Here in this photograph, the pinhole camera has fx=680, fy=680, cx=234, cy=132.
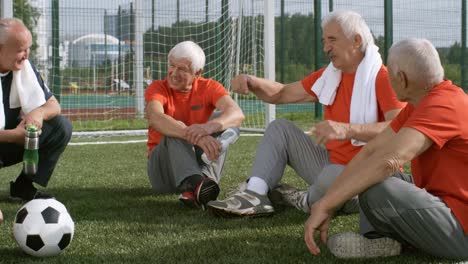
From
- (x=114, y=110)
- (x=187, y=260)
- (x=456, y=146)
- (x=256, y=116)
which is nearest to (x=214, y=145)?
(x=187, y=260)

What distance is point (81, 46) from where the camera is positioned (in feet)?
50.6

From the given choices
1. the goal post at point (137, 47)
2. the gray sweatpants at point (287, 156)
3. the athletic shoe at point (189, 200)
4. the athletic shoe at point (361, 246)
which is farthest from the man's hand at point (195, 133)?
the goal post at point (137, 47)

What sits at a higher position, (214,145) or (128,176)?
(214,145)

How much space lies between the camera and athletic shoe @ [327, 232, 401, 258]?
2910 millimetres

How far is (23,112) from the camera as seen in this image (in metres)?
4.45

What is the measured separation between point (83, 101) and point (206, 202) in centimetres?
946

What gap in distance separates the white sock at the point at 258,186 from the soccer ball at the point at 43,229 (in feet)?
3.81

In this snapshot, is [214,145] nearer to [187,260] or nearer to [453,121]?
[187,260]

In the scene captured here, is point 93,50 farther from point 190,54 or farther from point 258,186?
point 258,186

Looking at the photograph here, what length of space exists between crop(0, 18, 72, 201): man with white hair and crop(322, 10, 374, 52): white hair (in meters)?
1.89

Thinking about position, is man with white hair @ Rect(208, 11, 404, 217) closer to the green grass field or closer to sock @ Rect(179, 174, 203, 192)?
the green grass field

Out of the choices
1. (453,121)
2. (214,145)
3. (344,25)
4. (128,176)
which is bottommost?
(128,176)

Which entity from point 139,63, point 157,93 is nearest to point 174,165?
point 157,93

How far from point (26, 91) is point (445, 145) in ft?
9.12
